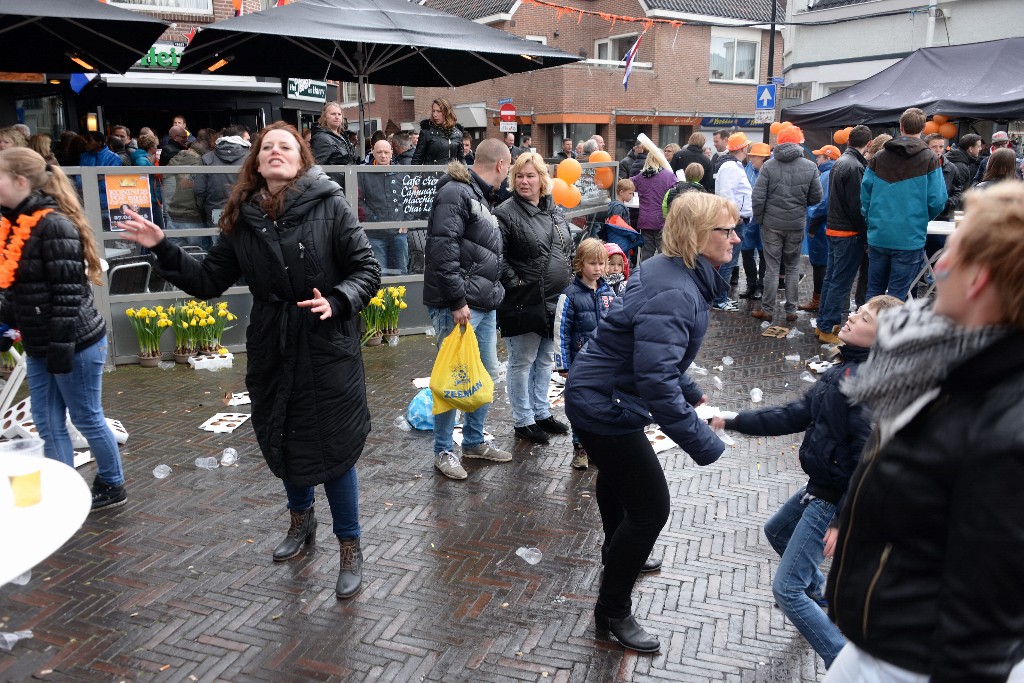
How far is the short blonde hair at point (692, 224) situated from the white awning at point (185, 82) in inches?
600

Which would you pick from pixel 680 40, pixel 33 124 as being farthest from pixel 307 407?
pixel 680 40

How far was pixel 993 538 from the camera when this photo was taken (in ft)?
4.70

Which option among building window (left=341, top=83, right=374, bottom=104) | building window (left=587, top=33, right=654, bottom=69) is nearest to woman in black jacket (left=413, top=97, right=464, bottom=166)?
building window (left=587, top=33, right=654, bottom=69)

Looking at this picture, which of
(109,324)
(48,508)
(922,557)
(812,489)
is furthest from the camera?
(109,324)

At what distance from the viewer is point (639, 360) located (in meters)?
2.93

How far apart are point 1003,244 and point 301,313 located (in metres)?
2.73

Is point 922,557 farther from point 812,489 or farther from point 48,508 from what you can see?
point 48,508

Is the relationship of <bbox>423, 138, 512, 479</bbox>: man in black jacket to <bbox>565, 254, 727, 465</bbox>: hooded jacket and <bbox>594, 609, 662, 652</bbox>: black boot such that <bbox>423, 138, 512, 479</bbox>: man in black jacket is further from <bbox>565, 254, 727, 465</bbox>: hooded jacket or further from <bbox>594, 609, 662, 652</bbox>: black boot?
<bbox>594, 609, 662, 652</bbox>: black boot

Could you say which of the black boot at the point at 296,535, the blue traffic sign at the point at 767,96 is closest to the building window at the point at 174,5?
the blue traffic sign at the point at 767,96

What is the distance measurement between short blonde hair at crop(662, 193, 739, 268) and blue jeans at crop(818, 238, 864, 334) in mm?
5770

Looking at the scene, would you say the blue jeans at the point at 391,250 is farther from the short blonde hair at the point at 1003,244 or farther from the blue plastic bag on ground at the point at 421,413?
the short blonde hair at the point at 1003,244

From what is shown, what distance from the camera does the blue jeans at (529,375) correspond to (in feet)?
17.9

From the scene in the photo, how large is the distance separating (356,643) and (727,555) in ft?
6.29

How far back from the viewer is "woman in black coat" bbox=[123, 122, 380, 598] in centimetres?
348
